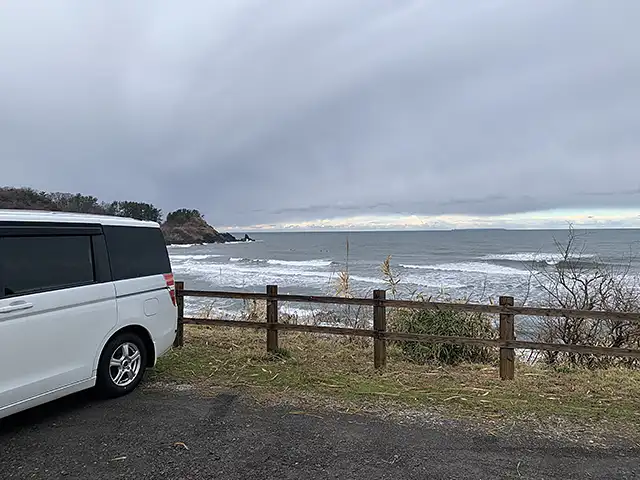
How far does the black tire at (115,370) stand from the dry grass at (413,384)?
563 mm

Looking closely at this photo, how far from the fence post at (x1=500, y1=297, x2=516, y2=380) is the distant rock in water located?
3089 inches

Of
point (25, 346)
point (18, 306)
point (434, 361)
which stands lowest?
point (434, 361)

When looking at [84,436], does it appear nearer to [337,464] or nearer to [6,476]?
[6,476]

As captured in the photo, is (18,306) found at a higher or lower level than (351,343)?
higher

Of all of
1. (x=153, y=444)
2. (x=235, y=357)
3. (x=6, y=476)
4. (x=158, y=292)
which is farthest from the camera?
(x=235, y=357)

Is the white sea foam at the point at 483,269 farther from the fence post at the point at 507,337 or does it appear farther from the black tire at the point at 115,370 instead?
the black tire at the point at 115,370

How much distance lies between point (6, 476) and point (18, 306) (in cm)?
126

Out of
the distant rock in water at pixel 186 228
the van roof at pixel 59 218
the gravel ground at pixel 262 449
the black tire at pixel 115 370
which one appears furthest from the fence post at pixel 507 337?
the distant rock in water at pixel 186 228

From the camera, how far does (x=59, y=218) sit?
450cm

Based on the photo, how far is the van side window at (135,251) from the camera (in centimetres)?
503

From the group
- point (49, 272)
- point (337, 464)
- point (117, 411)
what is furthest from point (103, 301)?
point (337, 464)

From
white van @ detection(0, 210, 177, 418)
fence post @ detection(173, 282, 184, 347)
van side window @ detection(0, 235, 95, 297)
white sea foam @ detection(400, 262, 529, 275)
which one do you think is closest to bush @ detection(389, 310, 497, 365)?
fence post @ detection(173, 282, 184, 347)

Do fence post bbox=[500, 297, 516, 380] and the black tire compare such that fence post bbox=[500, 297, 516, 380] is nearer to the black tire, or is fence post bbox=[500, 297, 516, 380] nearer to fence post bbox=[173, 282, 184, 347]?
the black tire

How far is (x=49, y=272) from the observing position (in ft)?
14.1
